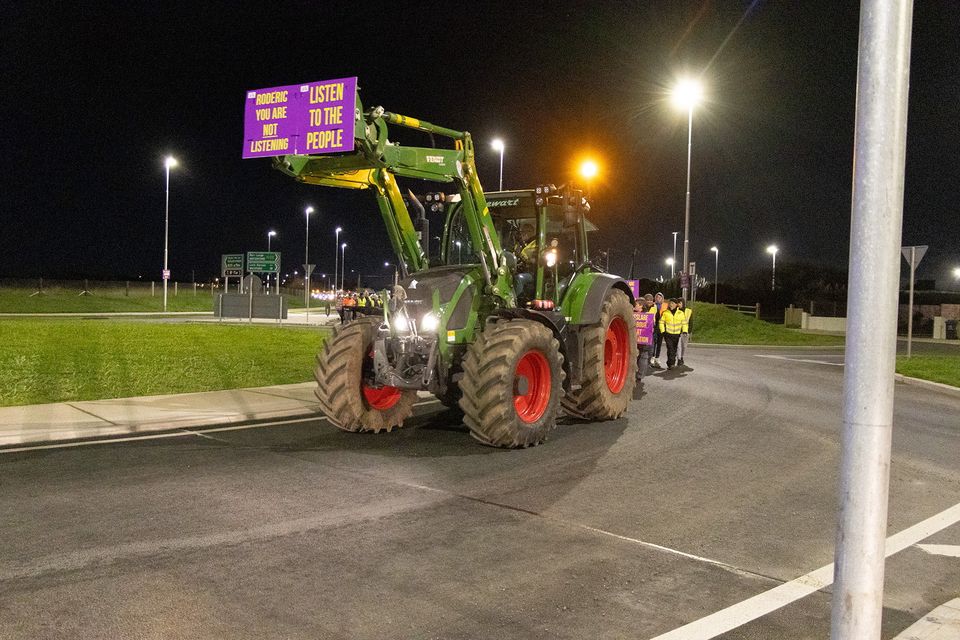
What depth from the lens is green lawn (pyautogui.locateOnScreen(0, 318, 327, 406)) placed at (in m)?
13.1

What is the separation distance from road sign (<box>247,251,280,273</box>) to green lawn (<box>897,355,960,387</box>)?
91.6 ft

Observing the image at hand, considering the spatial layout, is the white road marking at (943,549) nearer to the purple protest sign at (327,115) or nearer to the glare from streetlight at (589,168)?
the purple protest sign at (327,115)

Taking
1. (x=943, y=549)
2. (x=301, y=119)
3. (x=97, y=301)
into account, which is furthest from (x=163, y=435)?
(x=97, y=301)

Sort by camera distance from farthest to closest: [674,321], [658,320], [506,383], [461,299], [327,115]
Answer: [658,320], [674,321], [461,299], [506,383], [327,115]

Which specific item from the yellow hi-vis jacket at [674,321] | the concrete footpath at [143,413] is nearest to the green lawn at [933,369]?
the yellow hi-vis jacket at [674,321]

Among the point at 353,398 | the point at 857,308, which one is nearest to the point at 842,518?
the point at 857,308

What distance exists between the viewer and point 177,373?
15281mm

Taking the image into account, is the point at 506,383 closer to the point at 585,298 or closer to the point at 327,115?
the point at 585,298

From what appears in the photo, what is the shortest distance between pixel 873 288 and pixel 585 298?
314 inches

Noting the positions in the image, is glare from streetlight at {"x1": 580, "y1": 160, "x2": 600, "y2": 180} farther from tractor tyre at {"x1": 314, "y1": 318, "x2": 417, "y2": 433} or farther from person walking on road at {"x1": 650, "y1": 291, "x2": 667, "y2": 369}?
person walking on road at {"x1": 650, "y1": 291, "x2": 667, "y2": 369}

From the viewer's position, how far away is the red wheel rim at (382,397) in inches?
395

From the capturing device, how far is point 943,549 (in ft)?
18.9

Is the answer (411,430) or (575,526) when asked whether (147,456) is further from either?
(575,526)

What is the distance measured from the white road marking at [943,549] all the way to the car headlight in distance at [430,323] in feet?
17.5
